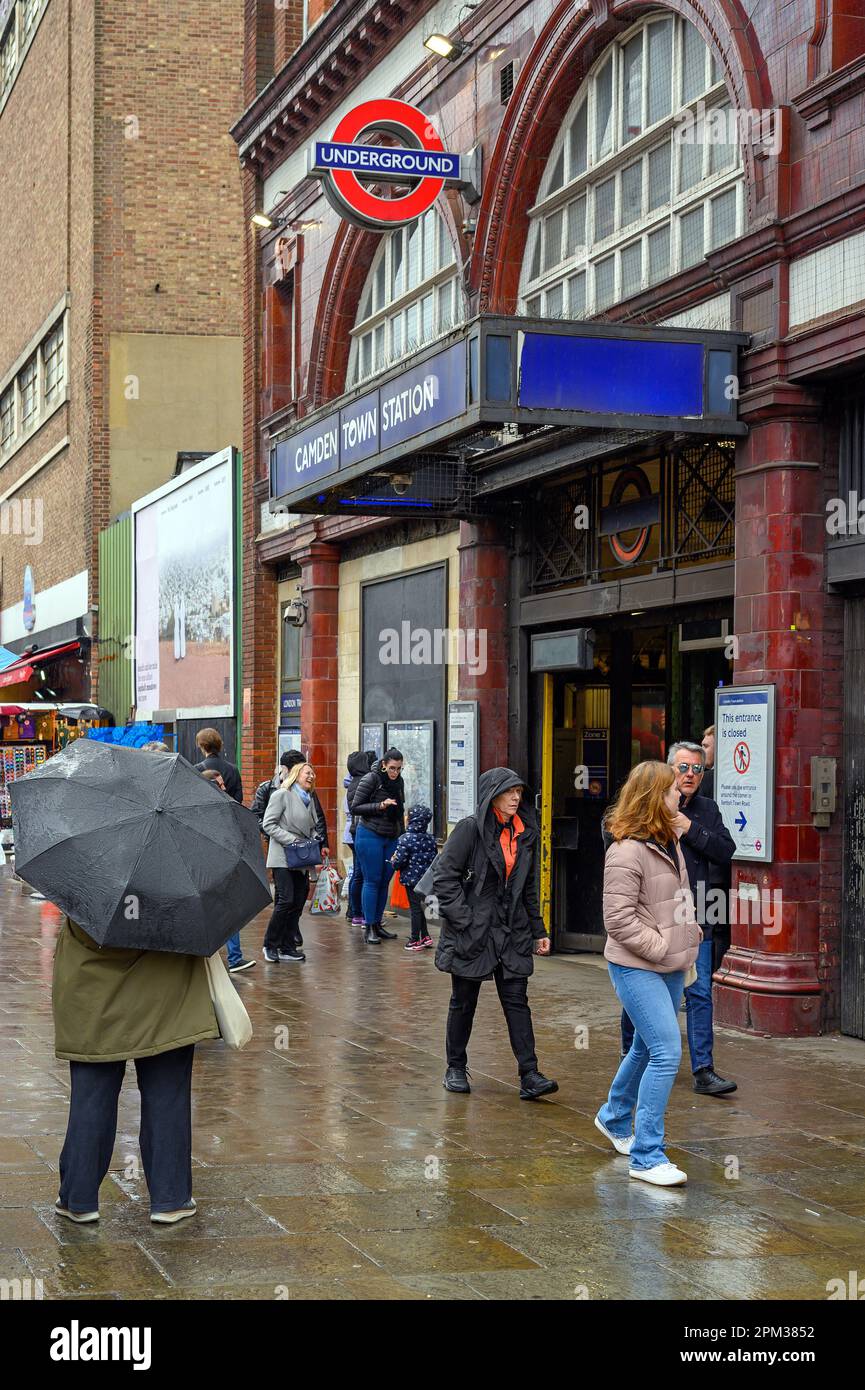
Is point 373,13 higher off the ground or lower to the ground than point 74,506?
higher

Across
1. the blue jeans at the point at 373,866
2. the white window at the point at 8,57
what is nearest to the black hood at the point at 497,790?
the blue jeans at the point at 373,866

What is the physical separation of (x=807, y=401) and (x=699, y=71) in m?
3.07

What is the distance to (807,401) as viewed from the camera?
10.9 metres

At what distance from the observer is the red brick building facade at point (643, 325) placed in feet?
35.4

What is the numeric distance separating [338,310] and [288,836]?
812 centimetres

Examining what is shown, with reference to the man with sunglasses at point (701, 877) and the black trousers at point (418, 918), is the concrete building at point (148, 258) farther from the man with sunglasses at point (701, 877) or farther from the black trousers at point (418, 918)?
the man with sunglasses at point (701, 877)

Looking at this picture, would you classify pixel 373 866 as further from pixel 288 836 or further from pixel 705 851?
pixel 705 851

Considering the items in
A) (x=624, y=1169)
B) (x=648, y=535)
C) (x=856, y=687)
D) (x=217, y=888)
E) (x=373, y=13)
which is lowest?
(x=624, y=1169)

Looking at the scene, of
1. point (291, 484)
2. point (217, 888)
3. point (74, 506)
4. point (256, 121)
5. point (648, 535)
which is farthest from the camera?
point (74, 506)

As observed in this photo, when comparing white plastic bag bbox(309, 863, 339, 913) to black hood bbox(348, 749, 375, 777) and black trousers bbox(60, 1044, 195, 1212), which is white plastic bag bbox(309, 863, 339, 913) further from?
black trousers bbox(60, 1044, 195, 1212)

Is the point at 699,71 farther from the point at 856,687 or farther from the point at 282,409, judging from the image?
the point at 282,409

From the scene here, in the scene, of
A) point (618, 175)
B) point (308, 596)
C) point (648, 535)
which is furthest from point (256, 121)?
point (648, 535)

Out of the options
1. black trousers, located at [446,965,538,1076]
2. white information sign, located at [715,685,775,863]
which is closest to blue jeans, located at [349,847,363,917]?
white information sign, located at [715,685,775,863]

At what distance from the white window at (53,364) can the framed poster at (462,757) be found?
72.7 ft
